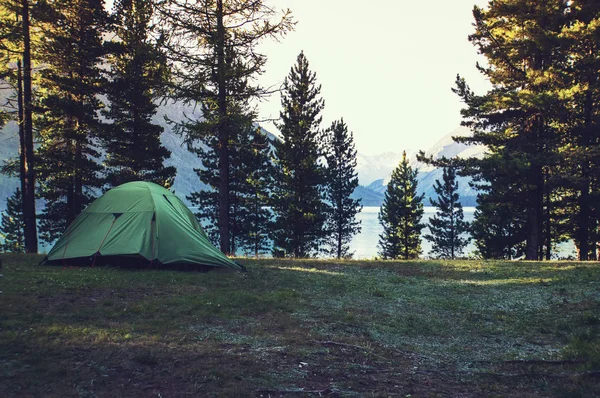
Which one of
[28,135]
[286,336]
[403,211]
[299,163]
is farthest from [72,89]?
[403,211]

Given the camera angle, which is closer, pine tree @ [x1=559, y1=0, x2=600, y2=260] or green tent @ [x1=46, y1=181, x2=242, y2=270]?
green tent @ [x1=46, y1=181, x2=242, y2=270]

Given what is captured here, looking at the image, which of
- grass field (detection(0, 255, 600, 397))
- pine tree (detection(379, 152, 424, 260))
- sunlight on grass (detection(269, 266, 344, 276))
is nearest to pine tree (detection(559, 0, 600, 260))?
grass field (detection(0, 255, 600, 397))

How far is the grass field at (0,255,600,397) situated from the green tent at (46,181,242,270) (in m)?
0.70

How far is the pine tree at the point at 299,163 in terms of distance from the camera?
1241 inches

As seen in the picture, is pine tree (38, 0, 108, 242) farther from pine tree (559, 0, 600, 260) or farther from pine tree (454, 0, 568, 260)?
pine tree (559, 0, 600, 260)

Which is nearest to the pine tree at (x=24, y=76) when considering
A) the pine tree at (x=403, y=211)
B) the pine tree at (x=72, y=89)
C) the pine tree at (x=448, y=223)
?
the pine tree at (x=72, y=89)

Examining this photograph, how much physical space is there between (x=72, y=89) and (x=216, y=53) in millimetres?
10931

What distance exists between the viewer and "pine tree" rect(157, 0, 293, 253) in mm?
16500

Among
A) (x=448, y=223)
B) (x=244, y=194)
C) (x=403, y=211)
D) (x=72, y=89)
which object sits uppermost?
(x=72, y=89)

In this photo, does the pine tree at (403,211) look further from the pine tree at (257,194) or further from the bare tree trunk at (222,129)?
the bare tree trunk at (222,129)

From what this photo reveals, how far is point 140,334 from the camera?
21.7ft

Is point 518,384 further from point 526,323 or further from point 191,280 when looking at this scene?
point 191,280

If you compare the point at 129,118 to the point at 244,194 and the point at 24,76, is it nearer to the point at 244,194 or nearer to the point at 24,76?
the point at 24,76

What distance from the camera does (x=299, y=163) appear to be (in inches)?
1238
